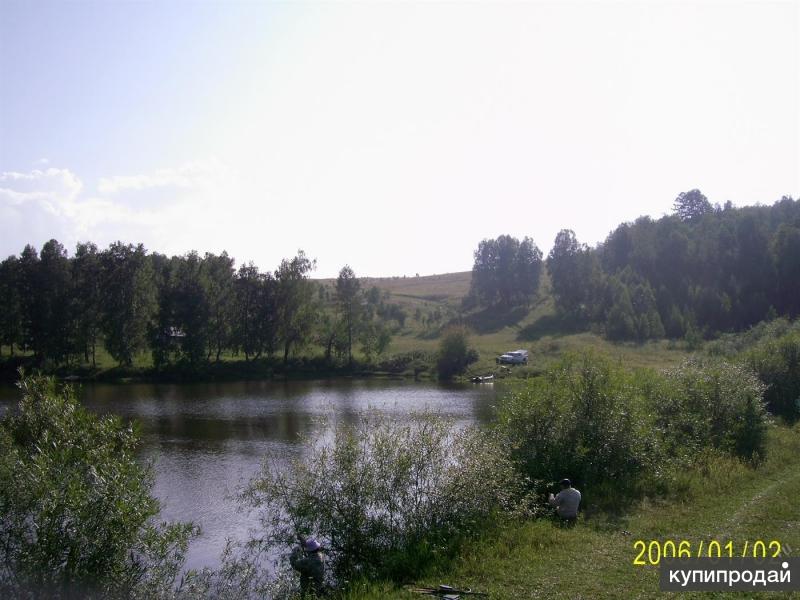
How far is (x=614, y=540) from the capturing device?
17.4m

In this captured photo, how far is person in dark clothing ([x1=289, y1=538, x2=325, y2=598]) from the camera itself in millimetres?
16203

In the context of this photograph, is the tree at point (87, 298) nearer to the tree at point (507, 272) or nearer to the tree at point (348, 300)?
the tree at point (348, 300)

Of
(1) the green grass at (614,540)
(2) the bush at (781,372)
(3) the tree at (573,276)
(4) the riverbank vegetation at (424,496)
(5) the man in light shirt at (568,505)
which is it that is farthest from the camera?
(3) the tree at (573,276)

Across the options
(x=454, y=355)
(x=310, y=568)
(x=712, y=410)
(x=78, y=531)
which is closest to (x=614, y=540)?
(x=310, y=568)

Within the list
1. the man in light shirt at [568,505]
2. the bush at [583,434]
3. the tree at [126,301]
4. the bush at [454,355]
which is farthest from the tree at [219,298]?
the man in light shirt at [568,505]

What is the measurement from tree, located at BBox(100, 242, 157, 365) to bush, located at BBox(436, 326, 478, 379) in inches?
1513

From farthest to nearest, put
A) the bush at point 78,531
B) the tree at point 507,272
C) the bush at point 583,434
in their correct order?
the tree at point 507,272
the bush at point 583,434
the bush at point 78,531

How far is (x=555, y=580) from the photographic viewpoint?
14.2 m

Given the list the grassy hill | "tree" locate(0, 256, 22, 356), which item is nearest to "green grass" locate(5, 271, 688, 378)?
the grassy hill

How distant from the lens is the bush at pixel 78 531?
542 inches

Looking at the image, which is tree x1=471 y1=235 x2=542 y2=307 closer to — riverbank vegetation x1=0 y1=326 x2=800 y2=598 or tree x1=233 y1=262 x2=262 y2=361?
tree x1=233 y1=262 x2=262 y2=361

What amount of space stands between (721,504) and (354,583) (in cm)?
1253

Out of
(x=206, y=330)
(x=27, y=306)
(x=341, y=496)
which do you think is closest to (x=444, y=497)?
(x=341, y=496)

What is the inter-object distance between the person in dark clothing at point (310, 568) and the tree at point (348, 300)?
236ft
